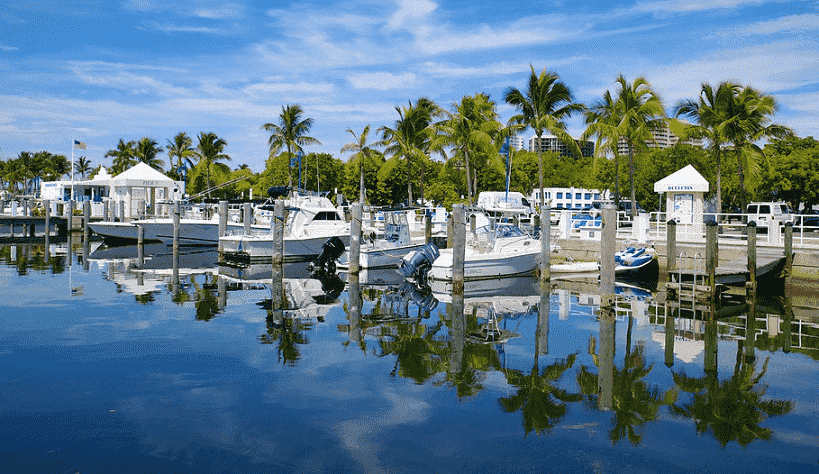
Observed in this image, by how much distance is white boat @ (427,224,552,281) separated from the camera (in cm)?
2384

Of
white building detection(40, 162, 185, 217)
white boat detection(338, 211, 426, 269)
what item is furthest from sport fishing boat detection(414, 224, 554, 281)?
white building detection(40, 162, 185, 217)

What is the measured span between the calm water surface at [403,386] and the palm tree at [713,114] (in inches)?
748

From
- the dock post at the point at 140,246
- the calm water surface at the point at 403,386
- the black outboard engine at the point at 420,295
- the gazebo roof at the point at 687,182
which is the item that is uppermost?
the gazebo roof at the point at 687,182

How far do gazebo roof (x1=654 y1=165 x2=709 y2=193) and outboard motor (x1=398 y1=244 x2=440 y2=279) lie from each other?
37.6ft

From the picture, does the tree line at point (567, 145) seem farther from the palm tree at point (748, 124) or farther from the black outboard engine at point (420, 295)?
the black outboard engine at point (420, 295)

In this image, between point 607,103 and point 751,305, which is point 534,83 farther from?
point 751,305

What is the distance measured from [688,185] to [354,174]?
4254 centimetres

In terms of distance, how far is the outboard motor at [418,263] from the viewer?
925 inches

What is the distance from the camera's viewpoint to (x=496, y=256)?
2394cm

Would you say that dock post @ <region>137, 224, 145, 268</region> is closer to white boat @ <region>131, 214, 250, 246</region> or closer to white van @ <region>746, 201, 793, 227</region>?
white boat @ <region>131, 214, 250, 246</region>

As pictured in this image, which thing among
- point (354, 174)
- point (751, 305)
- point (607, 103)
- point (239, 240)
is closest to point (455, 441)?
point (751, 305)

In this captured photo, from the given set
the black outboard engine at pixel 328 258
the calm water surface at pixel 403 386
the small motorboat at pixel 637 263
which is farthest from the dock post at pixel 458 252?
the black outboard engine at pixel 328 258

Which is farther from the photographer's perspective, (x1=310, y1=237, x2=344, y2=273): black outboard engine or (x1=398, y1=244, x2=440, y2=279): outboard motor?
(x1=310, y1=237, x2=344, y2=273): black outboard engine

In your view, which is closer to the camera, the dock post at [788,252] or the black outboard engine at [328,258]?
the dock post at [788,252]
